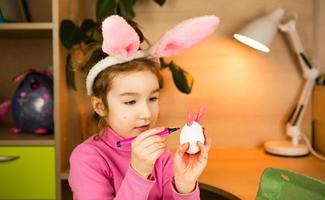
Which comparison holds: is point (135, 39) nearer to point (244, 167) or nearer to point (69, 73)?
point (69, 73)

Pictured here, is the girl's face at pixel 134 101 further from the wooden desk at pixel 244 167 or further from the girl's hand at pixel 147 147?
the wooden desk at pixel 244 167

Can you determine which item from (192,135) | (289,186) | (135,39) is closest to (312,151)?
(289,186)

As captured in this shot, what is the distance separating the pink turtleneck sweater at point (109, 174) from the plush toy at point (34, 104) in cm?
51

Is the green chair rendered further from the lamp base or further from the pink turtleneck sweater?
the lamp base

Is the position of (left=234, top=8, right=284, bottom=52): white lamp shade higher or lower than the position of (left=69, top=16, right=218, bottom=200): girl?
higher

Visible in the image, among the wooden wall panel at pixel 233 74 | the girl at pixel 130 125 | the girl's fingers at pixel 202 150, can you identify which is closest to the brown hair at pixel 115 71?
the girl at pixel 130 125

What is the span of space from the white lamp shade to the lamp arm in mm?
84

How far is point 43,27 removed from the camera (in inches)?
55.3

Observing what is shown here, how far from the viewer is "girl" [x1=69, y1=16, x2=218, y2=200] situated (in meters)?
0.89

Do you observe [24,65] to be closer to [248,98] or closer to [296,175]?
[248,98]

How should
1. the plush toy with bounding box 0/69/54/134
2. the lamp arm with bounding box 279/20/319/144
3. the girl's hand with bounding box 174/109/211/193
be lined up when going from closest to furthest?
the girl's hand with bounding box 174/109/211/193 → the plush toy with bounding box 0/69/54/134 → the lamp arm with bounding box 279/20/319/144

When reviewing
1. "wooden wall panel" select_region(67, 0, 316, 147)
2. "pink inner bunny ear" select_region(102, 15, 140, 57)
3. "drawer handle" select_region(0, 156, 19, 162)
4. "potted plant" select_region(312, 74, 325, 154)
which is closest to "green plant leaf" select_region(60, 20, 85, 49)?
"wooden wall panel" select_region(67, 0, 316, 147)

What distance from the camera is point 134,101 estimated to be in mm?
961

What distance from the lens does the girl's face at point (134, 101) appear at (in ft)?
3.13
